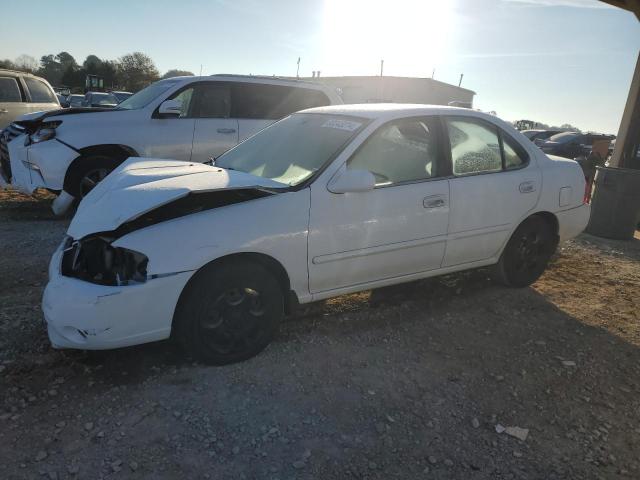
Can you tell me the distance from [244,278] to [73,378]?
1.17 meters

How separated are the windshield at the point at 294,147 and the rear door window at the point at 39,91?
7.83 meters

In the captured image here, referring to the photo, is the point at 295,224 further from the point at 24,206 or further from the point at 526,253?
the point at 24,206

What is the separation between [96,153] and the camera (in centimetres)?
612

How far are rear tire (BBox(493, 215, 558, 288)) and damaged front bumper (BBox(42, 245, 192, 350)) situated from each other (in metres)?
2.97

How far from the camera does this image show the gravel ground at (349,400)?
235 centimetres

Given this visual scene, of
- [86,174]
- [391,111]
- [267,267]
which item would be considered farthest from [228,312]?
[86,174]

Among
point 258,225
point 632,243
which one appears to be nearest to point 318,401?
point 258,225

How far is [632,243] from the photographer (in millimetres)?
6852

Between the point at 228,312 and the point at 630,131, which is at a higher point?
the point at 630,131

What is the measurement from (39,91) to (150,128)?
5.19 meters

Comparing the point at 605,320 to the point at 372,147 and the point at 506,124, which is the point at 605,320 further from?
the point at 372,147

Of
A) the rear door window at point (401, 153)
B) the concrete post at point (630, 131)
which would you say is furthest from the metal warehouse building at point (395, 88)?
the rear door window at point (401, 153)

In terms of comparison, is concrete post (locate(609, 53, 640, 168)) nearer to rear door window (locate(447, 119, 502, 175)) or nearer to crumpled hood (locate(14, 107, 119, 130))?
rear door window (locate(447, 119, 502, 175))

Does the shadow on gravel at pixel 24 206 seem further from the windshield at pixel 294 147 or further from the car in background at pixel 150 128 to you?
the windshield at pixel 294 147
